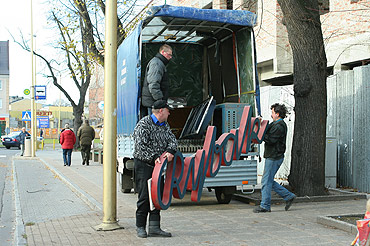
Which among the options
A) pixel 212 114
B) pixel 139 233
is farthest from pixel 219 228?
pixel 212 114

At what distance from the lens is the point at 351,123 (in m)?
12.3

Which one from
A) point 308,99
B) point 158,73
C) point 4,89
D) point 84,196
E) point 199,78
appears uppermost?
point 4,89

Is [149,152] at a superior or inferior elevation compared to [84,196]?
superior

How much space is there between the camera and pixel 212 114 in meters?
10.6

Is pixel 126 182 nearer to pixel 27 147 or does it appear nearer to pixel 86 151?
pixel 86 151

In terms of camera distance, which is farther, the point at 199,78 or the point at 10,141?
the point at 10,141

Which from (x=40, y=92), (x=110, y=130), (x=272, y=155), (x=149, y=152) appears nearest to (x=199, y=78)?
(x=272, y=155)

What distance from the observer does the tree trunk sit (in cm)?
1055

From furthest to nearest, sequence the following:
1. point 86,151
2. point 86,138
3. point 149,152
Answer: point 86,151, point 86,138, point 149,152

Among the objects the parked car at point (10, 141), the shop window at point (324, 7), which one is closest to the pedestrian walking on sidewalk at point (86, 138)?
the shop window at point (324, 7)

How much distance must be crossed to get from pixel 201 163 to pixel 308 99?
148 inches

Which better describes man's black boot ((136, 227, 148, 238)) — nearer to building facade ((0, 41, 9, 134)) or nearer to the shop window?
the shop window

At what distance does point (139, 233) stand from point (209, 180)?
111 inches

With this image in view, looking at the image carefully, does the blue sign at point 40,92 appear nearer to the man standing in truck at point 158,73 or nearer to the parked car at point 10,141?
the parked car at point 10,141
